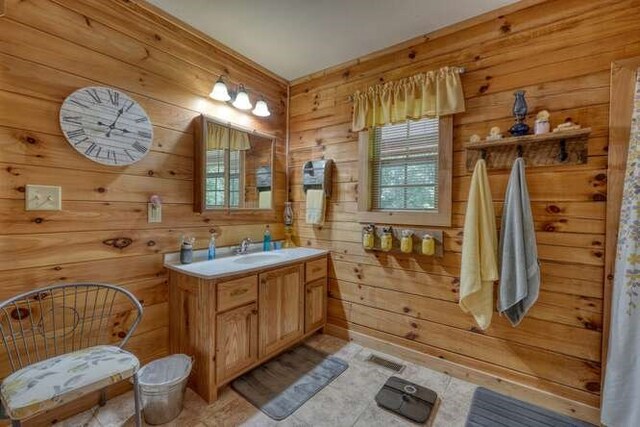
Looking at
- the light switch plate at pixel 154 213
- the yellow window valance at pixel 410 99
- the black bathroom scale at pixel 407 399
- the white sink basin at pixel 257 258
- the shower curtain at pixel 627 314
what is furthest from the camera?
the white sink basin at pixel 257 258

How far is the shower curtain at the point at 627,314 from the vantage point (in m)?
1.40

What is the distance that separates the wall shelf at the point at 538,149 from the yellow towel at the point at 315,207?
1.23 metres

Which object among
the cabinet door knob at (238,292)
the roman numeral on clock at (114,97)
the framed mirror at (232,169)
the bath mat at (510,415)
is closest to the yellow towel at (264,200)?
the framed mirror at (232,169)

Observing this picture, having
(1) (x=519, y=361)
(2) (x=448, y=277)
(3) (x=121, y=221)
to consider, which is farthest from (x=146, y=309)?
(1) (x=519, y=361)

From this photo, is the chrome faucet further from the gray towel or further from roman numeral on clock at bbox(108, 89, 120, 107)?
the gray towel

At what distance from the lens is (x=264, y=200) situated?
267 cm

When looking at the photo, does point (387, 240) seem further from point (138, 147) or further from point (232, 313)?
point (138, 147)

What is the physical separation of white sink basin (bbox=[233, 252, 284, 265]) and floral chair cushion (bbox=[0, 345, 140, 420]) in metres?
0.94

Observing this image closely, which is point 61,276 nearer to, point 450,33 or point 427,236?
point 427,236

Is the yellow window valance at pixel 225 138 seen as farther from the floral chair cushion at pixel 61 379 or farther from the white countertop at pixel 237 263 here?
the floral chair cushion at pixel 61 379

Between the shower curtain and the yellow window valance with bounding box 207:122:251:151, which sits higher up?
the yellow window valance with bounding box 207:122:251:151

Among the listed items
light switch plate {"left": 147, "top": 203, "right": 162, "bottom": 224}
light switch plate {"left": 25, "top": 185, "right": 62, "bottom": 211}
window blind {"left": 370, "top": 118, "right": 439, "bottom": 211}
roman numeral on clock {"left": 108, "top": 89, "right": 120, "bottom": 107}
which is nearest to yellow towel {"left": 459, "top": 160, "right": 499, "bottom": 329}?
window blind {"left": 370, "top": 118, "right": 439, "bottom": 211}

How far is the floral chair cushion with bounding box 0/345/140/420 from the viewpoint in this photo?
3.56ft

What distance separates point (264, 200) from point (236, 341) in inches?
49.2
